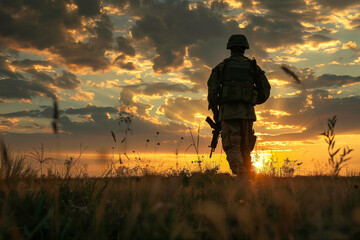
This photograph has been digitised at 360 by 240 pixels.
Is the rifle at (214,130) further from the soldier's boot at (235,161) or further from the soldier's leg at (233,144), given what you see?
the soldier's boot at (235,161)

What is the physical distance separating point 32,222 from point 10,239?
0.22 metres

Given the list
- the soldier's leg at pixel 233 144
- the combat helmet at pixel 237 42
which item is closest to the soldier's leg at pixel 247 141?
the soldier's leg at pixel 233 144

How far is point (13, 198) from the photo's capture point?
2.35m

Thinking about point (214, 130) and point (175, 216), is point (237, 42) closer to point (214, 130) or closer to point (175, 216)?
point (214, 130)

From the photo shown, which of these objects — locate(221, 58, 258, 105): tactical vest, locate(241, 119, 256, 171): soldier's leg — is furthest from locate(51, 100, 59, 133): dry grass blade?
locate(241, 119, 256, 171): soldier's leg

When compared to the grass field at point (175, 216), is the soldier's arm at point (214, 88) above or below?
above

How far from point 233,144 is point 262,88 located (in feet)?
4.73

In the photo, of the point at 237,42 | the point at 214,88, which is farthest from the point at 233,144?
the point at 237,42

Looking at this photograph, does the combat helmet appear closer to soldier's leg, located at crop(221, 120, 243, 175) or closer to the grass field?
soldier's leg, located at crop(221, 120, 243, 175)

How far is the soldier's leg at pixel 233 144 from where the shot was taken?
6500mm

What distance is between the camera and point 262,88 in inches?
271

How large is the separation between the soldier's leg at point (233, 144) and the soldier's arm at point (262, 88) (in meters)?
0.85

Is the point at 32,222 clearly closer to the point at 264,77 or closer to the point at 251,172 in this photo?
the point at 251,172

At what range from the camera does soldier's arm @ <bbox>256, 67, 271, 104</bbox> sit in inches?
271
